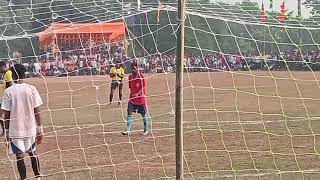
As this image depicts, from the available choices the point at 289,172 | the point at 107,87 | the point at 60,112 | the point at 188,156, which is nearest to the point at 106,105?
the point at 60,112

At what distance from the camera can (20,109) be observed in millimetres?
7781

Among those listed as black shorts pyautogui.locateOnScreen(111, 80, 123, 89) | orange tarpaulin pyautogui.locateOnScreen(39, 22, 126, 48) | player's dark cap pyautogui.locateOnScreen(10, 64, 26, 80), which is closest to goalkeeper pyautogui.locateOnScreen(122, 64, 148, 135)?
orange tarpaulin pyautogui.locateOnScreen(39, 22, 126, 48)

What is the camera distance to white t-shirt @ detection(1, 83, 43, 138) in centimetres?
776

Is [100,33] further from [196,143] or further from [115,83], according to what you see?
[196,143]

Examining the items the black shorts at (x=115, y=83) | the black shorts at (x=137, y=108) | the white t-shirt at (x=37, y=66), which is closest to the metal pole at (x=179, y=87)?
the black shorts at (x=137, y=108)

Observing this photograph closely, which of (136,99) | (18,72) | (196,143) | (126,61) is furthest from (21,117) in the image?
(126,61)

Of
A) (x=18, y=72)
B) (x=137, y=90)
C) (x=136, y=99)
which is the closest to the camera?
(x=18, y=72)

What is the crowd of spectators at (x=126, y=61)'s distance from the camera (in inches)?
664

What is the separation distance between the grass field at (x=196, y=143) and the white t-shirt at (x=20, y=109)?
1.10 metres

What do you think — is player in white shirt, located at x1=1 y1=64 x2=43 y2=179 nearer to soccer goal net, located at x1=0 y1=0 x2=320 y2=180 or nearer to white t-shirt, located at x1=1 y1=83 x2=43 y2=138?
white t-shirt, located at x1=1 y1=83 x2=43 y2=138

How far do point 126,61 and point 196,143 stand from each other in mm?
5704

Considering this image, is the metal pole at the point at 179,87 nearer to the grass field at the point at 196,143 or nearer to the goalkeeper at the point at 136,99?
the grass field at the point at 196,143

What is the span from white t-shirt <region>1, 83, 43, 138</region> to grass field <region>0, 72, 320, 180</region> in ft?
3.62

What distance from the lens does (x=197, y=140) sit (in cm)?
1168
